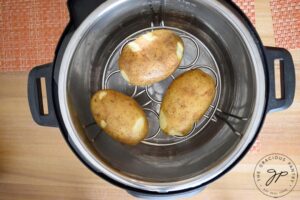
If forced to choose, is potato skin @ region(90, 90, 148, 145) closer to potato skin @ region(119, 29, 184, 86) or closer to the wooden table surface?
potato skin @ region(119, 29, 184, 86)

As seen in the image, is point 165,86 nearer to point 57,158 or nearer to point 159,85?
point 159,85

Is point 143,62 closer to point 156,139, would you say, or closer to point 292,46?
point 156,139

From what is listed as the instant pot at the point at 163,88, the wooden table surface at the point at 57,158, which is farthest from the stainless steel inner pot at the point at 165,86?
the wooden table surface at the point at 57,158

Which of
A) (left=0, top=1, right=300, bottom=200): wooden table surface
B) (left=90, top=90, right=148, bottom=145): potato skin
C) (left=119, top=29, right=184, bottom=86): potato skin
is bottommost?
(left=0, top=1, right=300, bottom=200): wooden table surface

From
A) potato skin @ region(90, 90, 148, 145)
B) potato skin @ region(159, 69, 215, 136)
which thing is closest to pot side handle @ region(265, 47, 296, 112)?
potato skin @ region(159, 69, 215, 136)

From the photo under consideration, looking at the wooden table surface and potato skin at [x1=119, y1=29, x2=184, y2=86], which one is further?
the wooden table surface

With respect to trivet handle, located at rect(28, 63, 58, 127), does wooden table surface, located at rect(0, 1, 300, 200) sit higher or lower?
lower
